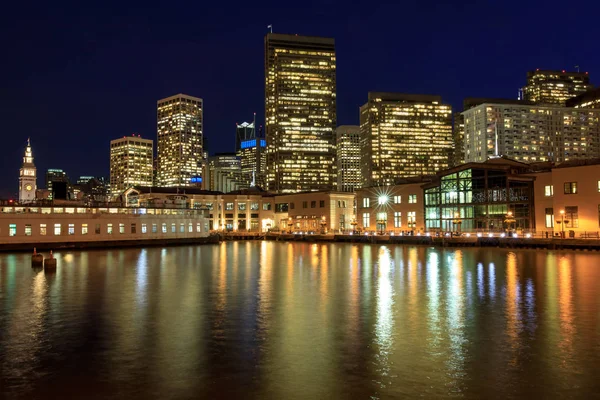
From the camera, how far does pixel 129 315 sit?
24.1m

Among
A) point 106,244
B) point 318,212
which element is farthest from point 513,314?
point 318,212

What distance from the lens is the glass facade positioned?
263 feet

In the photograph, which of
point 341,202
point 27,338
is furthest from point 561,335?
point 341,202

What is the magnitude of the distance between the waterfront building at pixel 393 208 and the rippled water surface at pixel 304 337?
2291 inches

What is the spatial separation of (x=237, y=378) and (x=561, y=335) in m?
12.5

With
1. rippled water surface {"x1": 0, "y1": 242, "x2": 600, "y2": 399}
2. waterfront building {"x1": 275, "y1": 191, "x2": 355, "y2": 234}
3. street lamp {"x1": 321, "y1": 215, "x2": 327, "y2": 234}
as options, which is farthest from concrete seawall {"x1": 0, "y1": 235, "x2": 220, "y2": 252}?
rippled water surface {"x1": 0, "y1": 242, "x2": 600, "y2": 399}

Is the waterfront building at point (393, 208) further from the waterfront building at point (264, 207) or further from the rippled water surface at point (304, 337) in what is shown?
the rippled water surface at point (304, 337)

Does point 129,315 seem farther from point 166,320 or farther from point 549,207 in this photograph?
point 549,207

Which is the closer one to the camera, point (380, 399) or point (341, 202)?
point (380, 399)

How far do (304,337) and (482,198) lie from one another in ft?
237

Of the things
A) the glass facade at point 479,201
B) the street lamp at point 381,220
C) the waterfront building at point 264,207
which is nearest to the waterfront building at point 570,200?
the glass facade at point 479,201

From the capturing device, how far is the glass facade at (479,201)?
8025 cm

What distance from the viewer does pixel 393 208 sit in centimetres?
10031

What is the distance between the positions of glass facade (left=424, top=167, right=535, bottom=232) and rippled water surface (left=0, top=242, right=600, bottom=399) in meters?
45.0
